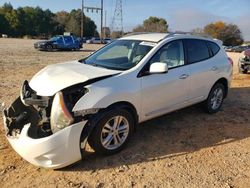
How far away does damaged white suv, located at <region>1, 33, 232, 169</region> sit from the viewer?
3947mm

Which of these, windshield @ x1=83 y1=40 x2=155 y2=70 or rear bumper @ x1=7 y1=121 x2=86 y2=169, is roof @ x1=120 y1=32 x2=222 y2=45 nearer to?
windshield @ x1=83 y1=40 x2=155 y2=70

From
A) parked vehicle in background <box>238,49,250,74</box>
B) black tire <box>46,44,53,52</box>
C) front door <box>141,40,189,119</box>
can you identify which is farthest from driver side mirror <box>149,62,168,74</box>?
black tire <box>46,44,53,52</box>

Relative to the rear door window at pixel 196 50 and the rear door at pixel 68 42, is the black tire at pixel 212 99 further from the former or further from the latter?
the rear door at pixel 68 42

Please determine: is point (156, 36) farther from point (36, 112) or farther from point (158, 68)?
point (36, 112)

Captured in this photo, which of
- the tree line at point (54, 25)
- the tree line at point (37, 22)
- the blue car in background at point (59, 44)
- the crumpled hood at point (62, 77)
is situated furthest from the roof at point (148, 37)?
the tree line at point (37, 22)

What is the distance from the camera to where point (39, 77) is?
15.4 ft

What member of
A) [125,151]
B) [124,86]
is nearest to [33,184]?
[125,151]

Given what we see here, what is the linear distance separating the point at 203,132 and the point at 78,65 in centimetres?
249

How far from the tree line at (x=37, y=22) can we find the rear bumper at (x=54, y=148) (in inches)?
3455

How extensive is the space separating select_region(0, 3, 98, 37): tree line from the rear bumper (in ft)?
288

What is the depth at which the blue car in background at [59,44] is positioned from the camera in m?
28.3

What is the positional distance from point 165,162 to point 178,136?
1.03 metres

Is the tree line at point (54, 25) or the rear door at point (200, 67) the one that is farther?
the tree line at point (54, 25)

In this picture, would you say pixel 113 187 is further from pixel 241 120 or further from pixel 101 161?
pixel 241 120
